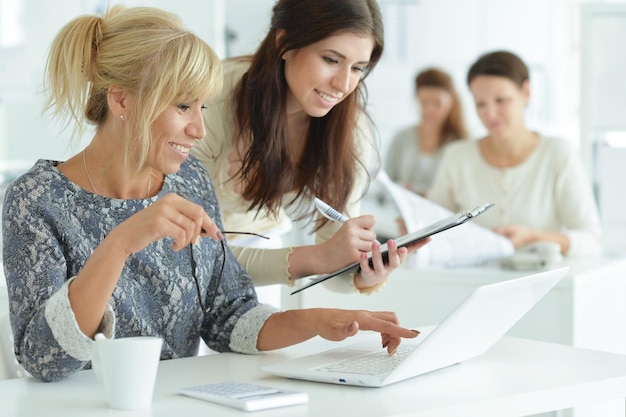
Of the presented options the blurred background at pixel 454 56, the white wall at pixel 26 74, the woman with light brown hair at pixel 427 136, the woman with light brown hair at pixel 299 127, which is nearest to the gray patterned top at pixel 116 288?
the woman with light brown hair at pixel 299 127

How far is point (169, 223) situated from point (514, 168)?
2311 mm

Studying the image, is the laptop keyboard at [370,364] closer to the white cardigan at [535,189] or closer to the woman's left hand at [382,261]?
the woman's left hand at [382,261]

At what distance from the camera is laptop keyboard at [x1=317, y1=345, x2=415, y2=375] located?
1258 millimetres

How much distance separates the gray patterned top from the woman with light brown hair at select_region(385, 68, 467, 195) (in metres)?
3.20

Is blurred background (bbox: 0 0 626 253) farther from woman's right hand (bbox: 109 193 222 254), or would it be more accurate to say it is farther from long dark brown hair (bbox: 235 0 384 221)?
woman's right hand (bbox: 109 193 222 254)

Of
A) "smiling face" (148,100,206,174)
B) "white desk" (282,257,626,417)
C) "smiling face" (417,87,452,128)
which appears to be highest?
"smiling face" (417,87,452,128)

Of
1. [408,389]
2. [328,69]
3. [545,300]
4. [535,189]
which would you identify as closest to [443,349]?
[408,389]

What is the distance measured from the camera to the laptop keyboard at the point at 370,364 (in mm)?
1258

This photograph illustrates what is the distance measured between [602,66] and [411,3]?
2356 millimetres

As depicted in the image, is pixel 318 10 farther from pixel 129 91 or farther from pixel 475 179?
pixel 475 179

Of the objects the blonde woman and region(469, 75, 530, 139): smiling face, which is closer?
the blonde woman

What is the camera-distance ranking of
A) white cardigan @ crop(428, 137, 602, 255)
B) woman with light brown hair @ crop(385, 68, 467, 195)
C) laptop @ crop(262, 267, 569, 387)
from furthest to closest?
1. woman with light brown hair @ crop(385, 68, 467, 195)
2. white cardigan @ crop(428, 137, 602, 255)
3. laptop @ crop(262, 267, 569, 387)

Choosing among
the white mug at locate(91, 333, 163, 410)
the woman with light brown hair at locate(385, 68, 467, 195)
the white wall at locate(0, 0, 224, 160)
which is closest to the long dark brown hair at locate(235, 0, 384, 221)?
the white mug at locate(91, 333, 163, 410)

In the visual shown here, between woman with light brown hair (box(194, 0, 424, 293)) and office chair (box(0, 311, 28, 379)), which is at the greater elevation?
woman with light brown hair (box(194, 0, 424, 293))
